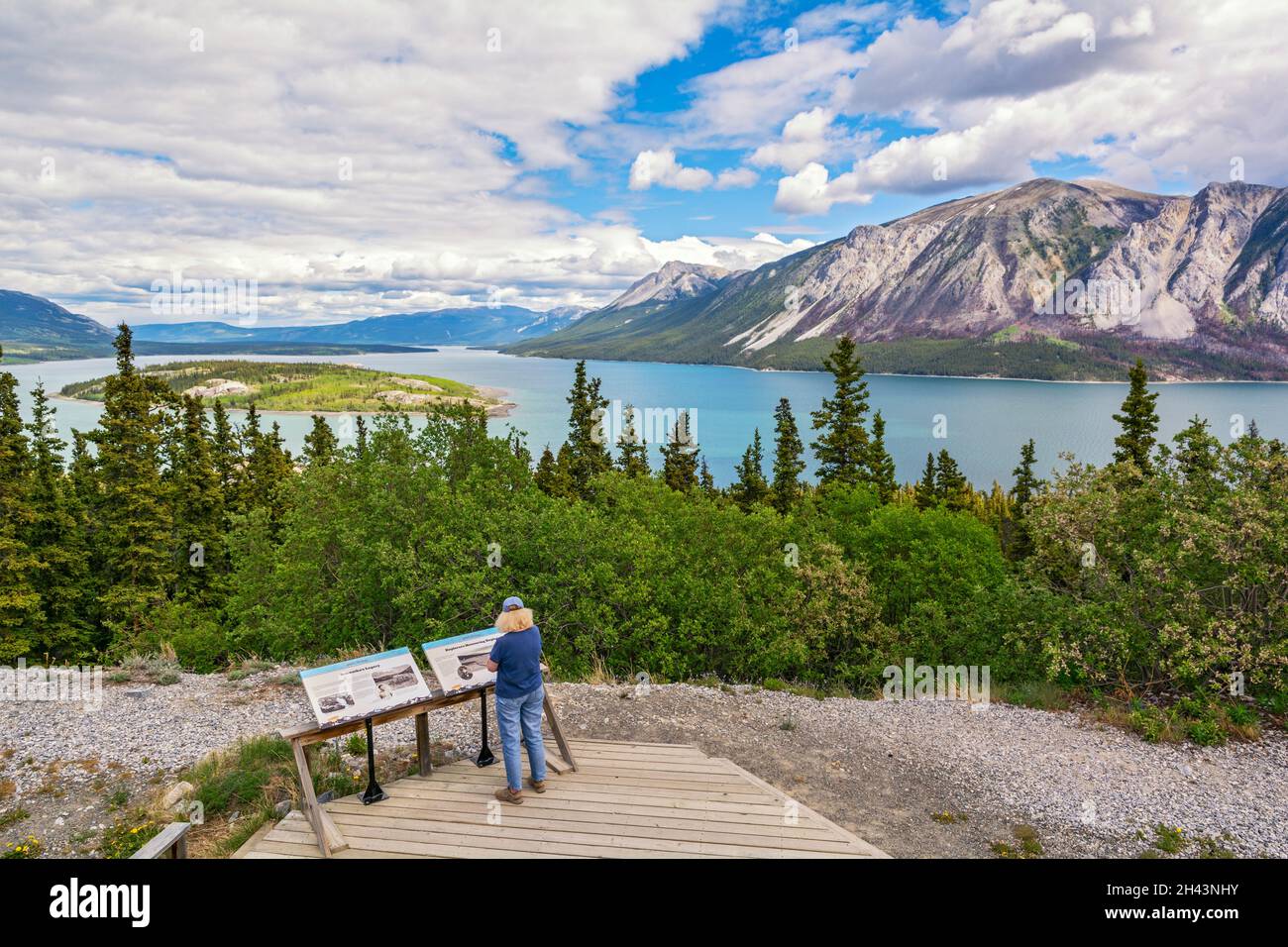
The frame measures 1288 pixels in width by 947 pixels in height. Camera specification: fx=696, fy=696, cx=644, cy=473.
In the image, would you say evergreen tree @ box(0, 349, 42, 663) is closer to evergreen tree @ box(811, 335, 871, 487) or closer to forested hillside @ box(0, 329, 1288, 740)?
forested hillside @ box(0, 329, 1288, 740)

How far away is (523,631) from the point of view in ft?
26.0

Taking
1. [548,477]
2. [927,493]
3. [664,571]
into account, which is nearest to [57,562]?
[664,571]

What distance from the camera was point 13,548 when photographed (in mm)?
27516

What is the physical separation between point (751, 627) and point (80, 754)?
50.0ft

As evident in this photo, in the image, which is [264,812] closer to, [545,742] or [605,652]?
[545,742]

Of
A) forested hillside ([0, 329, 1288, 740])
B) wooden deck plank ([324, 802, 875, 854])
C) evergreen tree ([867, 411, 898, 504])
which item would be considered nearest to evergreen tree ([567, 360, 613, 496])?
evergreen tree ([867, 411, 898, 504])

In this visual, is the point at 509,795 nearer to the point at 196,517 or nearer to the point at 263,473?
the point at 196,517

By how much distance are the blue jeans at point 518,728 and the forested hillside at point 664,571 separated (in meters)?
8.81

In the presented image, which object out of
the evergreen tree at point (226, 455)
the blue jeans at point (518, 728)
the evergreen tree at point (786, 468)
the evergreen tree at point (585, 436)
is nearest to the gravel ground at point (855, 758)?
the blue jeans at point (518, 728)

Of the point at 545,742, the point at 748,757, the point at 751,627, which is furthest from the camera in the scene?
the point at 751,627

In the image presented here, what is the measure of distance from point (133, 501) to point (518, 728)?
3323 centimetres

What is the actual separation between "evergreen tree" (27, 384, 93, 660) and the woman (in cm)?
3371

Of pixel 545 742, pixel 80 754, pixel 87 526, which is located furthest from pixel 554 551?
pixel 87 526

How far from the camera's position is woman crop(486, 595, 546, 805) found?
25.8ft
